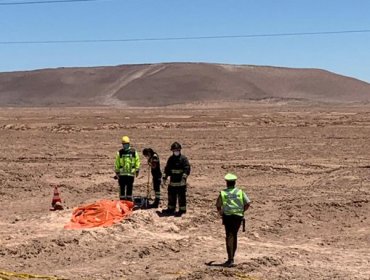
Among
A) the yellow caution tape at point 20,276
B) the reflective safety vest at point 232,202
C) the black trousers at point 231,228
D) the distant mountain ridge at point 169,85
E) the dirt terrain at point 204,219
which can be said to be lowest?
the yellow caution tape at point 20,276

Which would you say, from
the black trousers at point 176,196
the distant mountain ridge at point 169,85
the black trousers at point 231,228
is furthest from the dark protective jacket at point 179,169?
the distant mountain ridge at point 169,85

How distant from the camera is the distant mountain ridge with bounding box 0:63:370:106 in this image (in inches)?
6378

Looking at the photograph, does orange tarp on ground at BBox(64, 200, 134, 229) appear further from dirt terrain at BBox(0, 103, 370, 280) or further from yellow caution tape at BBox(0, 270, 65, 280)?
yellow caution tape at BBox(0, 270, 65, 280)

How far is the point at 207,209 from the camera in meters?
17.7

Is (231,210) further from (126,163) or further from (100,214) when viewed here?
(126,163)

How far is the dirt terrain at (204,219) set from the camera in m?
12.6

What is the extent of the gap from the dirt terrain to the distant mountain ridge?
11877 centimetres

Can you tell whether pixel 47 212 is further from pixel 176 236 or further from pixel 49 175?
pixel 49 175

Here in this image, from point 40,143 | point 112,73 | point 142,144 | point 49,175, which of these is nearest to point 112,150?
point 142,144

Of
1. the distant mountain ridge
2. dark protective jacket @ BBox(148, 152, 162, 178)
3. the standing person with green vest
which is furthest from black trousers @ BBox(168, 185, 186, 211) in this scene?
the distant mountain ridge

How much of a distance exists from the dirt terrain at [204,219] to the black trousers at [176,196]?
13.0 inches

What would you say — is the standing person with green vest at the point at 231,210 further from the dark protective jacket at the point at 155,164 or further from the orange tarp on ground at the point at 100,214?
the dark protective jacket at the point at 155,164

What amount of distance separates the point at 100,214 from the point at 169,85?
520ft

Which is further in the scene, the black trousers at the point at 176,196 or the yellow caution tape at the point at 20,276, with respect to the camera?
the black trousers at the point at 176,196
